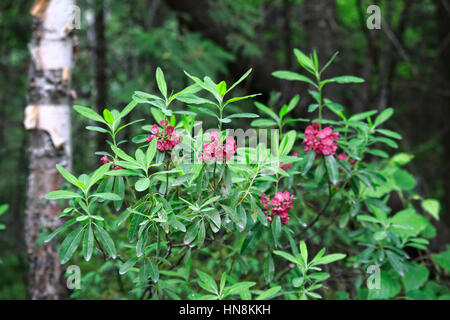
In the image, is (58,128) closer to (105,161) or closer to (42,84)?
(42,84)

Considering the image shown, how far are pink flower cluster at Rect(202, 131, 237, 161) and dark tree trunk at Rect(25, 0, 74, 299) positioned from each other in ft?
4.53

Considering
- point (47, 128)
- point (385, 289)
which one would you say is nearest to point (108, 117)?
point (47, 128)

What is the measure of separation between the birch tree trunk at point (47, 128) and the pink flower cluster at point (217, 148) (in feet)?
4.52

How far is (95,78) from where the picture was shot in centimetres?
528

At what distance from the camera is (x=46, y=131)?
2234mm

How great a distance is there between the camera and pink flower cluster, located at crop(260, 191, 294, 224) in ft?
4.52

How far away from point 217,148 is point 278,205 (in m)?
0.35

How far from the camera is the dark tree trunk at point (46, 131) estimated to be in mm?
2182

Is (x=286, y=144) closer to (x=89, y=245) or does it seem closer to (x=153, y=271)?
(x=153, y=271)

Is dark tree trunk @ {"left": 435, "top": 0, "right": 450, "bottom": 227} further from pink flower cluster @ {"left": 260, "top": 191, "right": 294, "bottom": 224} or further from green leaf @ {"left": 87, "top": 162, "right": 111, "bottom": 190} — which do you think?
green leaf @ {"left": 87, "top": 162, "right": 111, "bottom": 190}

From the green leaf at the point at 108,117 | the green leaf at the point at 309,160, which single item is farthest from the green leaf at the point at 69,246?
the green leaf at the point at 309,160

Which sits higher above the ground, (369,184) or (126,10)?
(126,10)

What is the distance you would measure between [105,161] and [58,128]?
3.59ft
